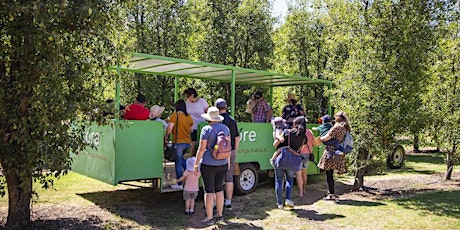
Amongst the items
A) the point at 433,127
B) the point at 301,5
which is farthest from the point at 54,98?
the point at 301,5

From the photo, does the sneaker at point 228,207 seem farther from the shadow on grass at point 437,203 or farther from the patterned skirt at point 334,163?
the shadow on grass at point 437,203

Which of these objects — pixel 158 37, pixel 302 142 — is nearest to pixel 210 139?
pixel 302 142

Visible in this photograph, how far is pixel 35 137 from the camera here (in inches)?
225

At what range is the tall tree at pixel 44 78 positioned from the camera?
5.43 metres

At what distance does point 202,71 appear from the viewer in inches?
393

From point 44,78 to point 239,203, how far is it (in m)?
4.50

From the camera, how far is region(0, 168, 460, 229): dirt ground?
22.1 feet

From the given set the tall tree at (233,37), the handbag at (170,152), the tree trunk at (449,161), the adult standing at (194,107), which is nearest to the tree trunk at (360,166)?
the tree trunk at (449,161)

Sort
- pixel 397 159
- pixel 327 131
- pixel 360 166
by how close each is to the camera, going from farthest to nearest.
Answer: pixel 397 159, pixel 360 166, pixel 327 131

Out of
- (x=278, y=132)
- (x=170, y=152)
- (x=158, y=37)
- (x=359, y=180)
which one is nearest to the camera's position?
(x=278, y=132)

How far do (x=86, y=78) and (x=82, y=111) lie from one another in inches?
18.8

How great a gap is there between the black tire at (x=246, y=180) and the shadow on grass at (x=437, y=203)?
9.64ft

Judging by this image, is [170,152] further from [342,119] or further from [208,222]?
[342,119]

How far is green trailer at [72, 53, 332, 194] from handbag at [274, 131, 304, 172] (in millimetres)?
1450
